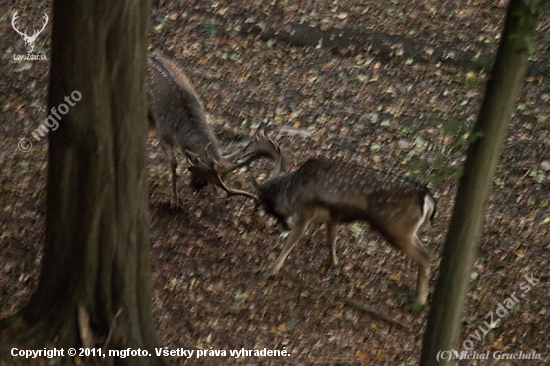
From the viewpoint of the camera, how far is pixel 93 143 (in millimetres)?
4219

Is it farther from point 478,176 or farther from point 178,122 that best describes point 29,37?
point 478,176

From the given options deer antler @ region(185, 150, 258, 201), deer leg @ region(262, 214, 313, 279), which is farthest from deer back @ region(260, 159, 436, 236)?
deer antler @ region(185, 150, 258, 201)

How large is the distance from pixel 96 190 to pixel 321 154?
17.8ft

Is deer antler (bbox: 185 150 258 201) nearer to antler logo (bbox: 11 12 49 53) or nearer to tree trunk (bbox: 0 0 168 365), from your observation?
tree trunk (bbox: 0 0 168 365)

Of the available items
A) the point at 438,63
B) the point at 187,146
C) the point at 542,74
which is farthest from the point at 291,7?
the point at 187,146

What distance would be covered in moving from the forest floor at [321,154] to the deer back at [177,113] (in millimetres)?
699

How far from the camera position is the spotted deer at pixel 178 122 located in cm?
762

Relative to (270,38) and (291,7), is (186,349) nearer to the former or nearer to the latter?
(270,38)

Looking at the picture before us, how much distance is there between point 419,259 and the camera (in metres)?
6.75

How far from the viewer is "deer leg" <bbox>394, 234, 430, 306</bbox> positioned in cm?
671

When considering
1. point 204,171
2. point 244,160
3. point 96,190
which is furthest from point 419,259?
point 96,190

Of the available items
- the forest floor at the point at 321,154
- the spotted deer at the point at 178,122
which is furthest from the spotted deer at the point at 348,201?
the spotted deer at the point at 178,122

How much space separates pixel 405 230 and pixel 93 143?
3464mm

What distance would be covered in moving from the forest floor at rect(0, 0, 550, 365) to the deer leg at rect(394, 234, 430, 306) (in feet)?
0.59
